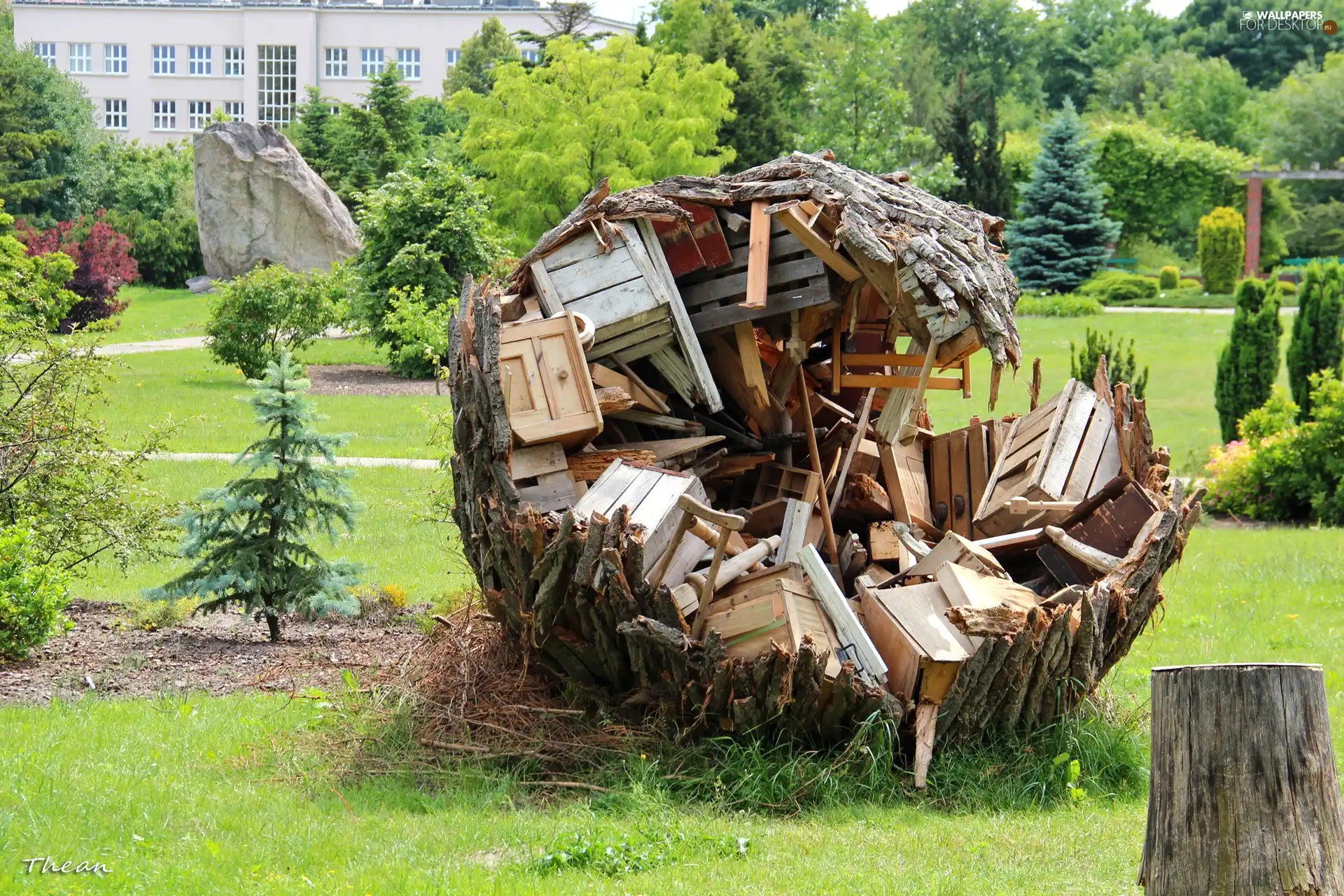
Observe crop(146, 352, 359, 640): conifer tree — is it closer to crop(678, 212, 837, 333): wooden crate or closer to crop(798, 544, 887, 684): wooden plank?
crop(678, 212, 837, 333): wooden crate

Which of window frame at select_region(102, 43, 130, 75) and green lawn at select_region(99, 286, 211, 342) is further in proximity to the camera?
window frame at select_region(102, 43, 130, 75)

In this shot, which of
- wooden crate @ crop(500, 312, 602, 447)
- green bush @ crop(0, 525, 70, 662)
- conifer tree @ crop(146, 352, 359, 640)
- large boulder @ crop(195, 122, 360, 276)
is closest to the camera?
wooden crate @ crop(500, 312, 602, 447)

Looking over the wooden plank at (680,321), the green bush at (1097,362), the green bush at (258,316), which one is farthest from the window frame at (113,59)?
the wooden plank at (680,321)

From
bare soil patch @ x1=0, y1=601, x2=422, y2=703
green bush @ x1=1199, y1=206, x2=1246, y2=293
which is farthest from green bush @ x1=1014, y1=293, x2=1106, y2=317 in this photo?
bare soil patch @ x1=0, y1=601, x2=422, y2=703

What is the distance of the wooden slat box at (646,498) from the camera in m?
6.10

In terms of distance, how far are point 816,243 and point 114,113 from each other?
2673 inches

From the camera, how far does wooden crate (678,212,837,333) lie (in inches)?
283

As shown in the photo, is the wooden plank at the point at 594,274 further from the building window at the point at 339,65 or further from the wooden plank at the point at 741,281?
the building window at the point at 339,65

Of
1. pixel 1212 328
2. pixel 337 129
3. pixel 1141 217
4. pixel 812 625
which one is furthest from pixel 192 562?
pixel 1141 217

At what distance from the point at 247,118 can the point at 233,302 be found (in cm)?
4777

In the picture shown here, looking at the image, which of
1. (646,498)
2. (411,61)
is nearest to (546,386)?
(646,498)

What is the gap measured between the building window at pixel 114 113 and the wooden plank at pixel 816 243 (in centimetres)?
6728

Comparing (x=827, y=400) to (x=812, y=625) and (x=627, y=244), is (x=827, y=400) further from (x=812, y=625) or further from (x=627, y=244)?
(x=812, y=625)

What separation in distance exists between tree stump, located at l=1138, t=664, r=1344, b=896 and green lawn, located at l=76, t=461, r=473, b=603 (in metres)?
6.38
